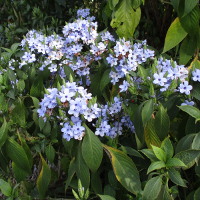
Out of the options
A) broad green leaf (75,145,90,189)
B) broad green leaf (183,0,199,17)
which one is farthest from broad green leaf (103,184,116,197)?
broad green leaf (183,0,199,17)

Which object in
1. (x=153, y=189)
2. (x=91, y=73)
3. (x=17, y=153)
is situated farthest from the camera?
(x=91, y=73)

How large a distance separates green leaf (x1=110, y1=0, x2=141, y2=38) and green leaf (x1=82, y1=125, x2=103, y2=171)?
0.70 metres

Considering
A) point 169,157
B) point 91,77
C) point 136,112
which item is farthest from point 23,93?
point 169,157

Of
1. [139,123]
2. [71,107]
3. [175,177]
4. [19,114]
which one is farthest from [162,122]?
[19,114]

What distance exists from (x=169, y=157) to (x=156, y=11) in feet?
4.74

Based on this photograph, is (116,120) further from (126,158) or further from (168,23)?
(168,23)

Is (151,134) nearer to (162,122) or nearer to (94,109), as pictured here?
(162,122)

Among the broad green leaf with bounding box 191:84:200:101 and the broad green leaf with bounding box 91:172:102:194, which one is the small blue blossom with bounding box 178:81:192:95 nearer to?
the broad green leaf with bounding box 191:84:200:101

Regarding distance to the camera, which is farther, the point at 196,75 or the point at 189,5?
the point at 189,5

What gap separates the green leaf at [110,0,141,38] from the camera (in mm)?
1729

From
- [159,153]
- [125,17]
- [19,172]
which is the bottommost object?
[159,153]

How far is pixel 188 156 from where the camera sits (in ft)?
3.75

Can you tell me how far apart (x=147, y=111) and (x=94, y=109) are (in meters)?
0.18

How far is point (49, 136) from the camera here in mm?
1457
